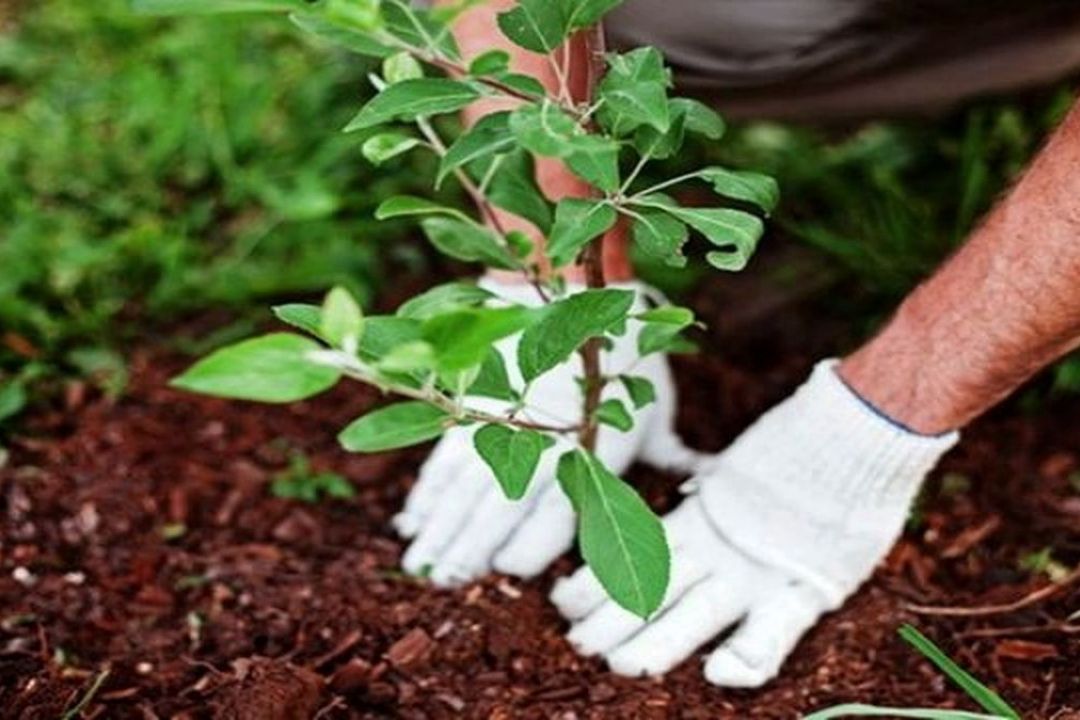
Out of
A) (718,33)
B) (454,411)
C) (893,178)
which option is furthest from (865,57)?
(454,411)

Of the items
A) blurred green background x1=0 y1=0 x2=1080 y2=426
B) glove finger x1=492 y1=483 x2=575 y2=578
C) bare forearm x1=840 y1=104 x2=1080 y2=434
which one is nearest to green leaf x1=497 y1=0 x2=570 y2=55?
bare forearm x1=840 y1=104 x2=1080 y2=434

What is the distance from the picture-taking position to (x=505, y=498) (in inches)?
62.2

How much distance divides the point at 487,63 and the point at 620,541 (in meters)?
0.37

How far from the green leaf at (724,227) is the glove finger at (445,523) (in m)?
0.53

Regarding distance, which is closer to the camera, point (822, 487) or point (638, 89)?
point (638, 89)

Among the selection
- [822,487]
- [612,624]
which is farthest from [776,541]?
[612,624]

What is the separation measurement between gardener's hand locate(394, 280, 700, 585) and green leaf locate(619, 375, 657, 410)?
161 millimetres

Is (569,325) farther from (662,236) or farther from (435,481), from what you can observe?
(435,481)

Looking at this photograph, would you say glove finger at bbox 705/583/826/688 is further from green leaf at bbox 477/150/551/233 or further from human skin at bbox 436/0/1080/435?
green leaf at bbox 477/150/551/233

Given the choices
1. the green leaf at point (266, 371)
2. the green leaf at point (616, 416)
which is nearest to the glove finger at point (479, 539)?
the green leaf at point (616, 416)

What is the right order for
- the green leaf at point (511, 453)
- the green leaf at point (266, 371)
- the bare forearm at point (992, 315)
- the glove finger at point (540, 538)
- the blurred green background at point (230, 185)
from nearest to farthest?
the green leaf at point (266, 371) < the green leaf at point (511, 453) < the bare forearm at point (992, 315) < the glove finger at point (540, 538) < the blurred green background at point (230, 185)

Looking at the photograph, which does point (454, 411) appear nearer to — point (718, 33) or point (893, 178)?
point (718, 33)

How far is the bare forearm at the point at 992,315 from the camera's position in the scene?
130 cm

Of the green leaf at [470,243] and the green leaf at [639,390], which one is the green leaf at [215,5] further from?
the green leaf at [639,390]
